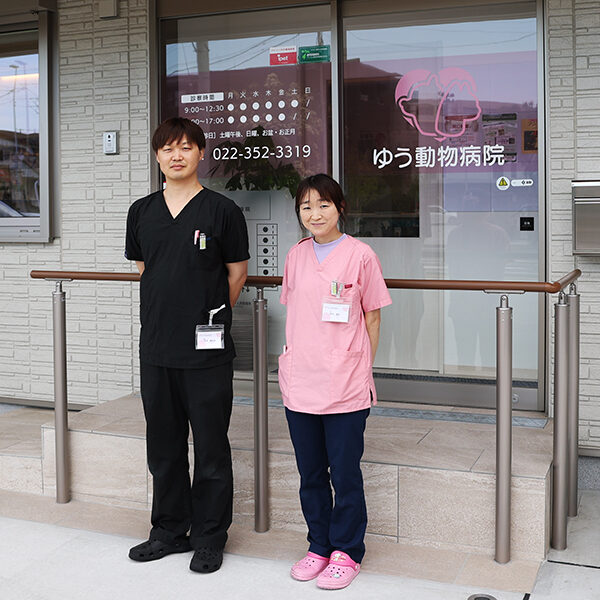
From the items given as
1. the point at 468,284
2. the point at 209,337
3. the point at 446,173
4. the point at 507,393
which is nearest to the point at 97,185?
the point at 446,173

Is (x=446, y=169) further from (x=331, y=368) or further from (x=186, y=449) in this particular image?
(x=186, y=449)

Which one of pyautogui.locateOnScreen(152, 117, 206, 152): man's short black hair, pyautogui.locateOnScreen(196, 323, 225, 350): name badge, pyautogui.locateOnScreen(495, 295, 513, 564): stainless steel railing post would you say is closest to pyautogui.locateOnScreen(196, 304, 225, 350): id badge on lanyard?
pyautogui.locateOnScreen(196, 323, 225, 350): name badge

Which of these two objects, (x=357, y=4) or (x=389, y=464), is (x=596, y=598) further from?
(x=357, y=4)

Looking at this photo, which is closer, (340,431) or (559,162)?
(340,431)

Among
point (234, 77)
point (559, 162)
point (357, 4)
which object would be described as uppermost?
point (357, 4)

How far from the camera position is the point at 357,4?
499 cm

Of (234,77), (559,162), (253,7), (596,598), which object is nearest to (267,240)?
(234,77)

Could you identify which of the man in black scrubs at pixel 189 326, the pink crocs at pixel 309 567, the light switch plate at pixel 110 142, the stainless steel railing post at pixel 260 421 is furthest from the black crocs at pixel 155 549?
the light switch plate at pixel 110 142

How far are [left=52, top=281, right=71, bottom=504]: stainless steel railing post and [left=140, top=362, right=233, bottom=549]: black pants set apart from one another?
810 mm

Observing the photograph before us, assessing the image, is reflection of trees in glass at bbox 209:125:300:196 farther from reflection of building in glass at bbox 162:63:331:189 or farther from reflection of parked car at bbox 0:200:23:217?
reflection of parked car at bbox 0:200:23:217

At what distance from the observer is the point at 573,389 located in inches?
148

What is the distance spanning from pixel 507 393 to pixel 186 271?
1358 millimetres

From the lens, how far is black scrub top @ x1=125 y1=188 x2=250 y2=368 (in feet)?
11.4

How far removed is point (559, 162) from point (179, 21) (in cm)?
254
